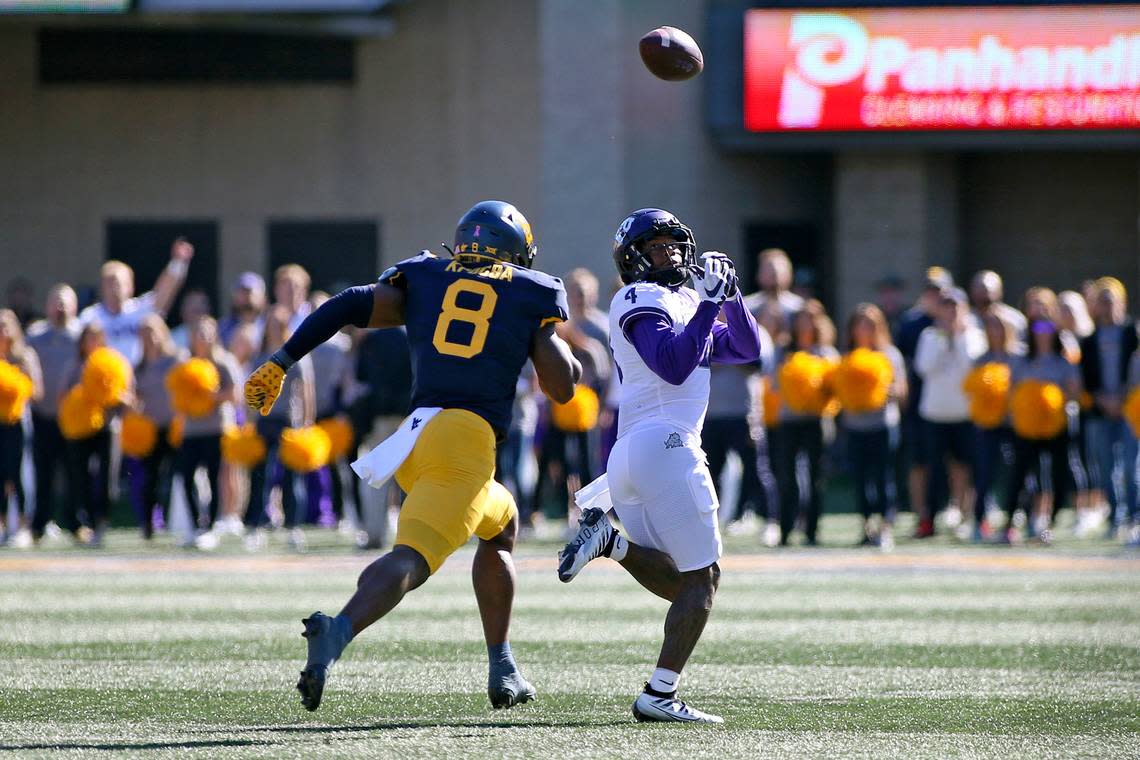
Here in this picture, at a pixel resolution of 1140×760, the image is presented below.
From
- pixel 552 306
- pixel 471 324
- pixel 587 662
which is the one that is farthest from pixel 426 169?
pixel 471 324

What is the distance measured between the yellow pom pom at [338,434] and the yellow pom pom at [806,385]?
368cm

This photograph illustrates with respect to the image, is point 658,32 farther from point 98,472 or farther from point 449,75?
point 449,75

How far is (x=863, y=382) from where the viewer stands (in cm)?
1453

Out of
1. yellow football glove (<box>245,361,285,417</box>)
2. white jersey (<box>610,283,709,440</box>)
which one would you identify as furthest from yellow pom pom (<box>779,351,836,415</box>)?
yellow football glove (<box>245,361,285,417</box>)

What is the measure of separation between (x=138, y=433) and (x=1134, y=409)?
26.3 feet

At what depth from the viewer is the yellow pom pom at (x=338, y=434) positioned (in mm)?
15461

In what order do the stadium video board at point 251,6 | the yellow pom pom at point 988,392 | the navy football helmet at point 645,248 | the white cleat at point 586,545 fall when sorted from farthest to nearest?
the stadium video board at point 251,6, the yellow pom pom at point 988,392, the navy football helmet at point 645,248, the white cleat at point 586,545

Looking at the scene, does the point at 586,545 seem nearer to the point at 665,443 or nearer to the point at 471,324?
the point at 665,443

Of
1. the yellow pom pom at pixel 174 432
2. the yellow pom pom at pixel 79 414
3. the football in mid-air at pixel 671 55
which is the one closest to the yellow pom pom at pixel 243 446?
the yellow pom pom at pixel 174 432

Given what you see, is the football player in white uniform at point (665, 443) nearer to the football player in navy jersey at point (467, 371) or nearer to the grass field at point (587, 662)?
the football player in navy jersey at point (467, 371)

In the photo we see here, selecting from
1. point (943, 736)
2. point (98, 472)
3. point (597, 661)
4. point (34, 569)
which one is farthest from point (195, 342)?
point (943, 736)

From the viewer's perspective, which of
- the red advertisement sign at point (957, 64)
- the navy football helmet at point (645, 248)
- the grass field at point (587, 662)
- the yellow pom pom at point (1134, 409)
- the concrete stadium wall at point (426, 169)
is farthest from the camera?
the concrete stadium wall at point (426, 169)

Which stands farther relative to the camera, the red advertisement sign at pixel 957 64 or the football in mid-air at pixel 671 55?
the red advertisement sign at pixel 957 64

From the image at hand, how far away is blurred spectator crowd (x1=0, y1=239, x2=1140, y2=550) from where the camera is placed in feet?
48.0
